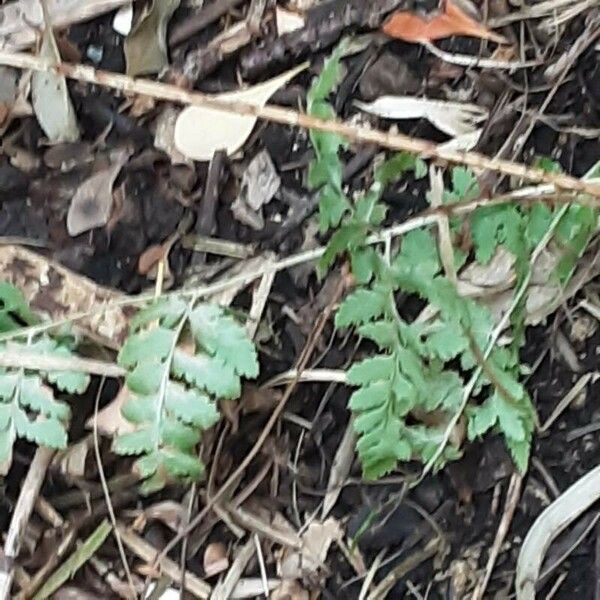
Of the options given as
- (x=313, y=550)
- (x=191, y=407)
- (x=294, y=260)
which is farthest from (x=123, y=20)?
(x=313, y=550)

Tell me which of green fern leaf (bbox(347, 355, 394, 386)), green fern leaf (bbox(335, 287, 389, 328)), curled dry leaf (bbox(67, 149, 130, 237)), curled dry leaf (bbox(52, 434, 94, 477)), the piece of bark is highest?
curled dry leaf (bbox(67, 149, 130, 237))

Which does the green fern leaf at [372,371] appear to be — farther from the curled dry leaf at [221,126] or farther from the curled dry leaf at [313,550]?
the curled dry leaf at [221,126]

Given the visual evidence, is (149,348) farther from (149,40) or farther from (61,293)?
(149,40)

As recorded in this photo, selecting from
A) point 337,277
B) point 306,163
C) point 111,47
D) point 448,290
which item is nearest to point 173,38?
point 111,47

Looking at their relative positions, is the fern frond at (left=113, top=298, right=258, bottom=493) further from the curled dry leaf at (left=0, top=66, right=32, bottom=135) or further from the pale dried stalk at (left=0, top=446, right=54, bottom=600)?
the curled dry leaf at (left=0, top=66, right=32, bottom=135)

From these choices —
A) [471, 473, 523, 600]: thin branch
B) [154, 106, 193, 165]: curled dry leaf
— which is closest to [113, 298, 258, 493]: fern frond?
[154, 106, 193, 165]: curled dry leaf

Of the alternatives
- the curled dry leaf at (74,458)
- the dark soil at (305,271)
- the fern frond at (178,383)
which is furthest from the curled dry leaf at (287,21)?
the curled dry leaf at (74,458)

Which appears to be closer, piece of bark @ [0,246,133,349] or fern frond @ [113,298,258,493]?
fern frond @ [113,298,258,493]

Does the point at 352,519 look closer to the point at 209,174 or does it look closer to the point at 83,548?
the point at 83,548
